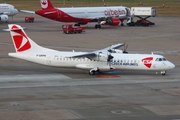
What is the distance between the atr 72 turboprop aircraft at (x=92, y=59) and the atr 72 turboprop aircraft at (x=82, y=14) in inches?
1693

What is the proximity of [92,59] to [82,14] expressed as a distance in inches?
1822

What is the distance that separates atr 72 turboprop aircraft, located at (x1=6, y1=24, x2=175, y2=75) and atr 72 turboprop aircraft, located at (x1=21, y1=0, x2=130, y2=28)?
1693 inches

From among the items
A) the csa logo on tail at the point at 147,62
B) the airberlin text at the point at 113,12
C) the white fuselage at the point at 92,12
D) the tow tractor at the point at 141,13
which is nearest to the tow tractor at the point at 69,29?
the white fuselage at the point at 92,12

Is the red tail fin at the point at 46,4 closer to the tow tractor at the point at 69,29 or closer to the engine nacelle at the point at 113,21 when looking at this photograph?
the tow tractor at the point at 69,29

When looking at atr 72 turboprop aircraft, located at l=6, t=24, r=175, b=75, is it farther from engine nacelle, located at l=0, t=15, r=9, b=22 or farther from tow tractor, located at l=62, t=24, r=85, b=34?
engine nacelle, located at l=0, t=15, r=9, b=22

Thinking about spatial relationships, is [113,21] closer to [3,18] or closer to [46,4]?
[46,4]

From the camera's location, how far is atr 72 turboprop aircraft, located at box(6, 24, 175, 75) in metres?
47.3

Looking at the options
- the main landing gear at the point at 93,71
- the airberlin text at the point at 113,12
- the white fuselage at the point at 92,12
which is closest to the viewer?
the main landing gear at the point at 93,71

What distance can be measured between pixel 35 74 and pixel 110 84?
8552 mm

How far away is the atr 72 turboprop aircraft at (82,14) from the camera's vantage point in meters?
92.1

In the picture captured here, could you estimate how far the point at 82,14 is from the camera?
93.6m

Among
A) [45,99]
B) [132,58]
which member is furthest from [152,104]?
[132,58]

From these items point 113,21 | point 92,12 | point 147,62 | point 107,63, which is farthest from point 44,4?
point 147,62

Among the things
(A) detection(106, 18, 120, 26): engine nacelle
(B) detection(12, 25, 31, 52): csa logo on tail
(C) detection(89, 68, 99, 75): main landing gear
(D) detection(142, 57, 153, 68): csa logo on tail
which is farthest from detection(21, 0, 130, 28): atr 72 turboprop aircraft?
(D) detection(142, 57, 153, 68): csa logo on tail
